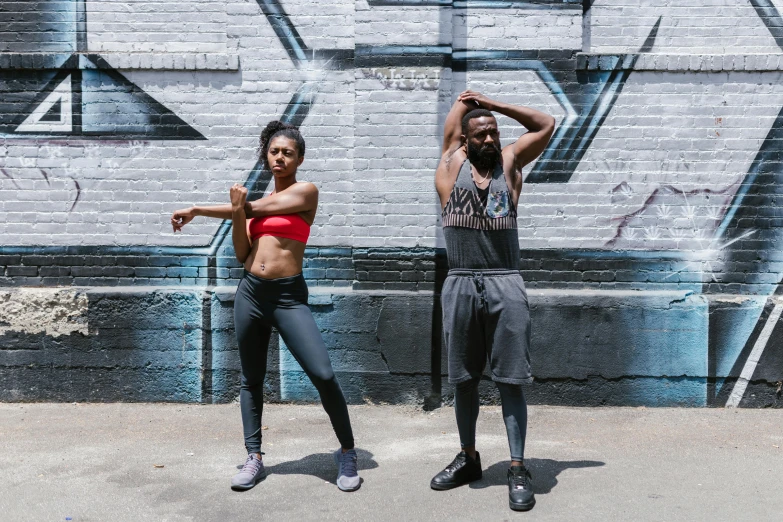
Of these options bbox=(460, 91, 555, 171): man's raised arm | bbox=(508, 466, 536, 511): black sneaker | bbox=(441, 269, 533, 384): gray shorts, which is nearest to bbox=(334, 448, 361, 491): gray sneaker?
bbox=(441, 269, 533, 384): gray shorts

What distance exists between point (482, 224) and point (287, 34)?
2597mm

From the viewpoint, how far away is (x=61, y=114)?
5.88 metres

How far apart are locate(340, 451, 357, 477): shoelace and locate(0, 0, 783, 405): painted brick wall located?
153 centimetres

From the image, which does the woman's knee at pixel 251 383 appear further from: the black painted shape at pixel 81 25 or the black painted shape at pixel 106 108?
the black painted shape at pixel 81 25

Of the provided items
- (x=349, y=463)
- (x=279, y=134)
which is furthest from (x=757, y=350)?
(x=279, y=134)

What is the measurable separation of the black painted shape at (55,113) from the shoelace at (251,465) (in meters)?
3.07

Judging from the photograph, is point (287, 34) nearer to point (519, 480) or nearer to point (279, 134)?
point (279, 134)

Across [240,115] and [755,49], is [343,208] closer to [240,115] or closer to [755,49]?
[240,115]

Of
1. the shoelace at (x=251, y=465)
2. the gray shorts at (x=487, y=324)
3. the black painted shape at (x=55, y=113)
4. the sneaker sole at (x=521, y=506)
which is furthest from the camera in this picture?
the black painted shape at (x=55, y=113)

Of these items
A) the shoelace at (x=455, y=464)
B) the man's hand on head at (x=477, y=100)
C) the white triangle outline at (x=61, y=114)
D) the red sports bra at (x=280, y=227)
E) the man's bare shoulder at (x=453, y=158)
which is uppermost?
the white triangle outline at (x=61, y=114)

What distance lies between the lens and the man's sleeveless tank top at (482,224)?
4020 mm

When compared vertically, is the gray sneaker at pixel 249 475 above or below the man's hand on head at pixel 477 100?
below

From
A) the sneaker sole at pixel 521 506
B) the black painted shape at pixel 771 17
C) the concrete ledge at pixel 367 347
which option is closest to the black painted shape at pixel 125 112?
the concrete ledge at pixel 367 347

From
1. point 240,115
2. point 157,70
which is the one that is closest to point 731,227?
point 240,115
